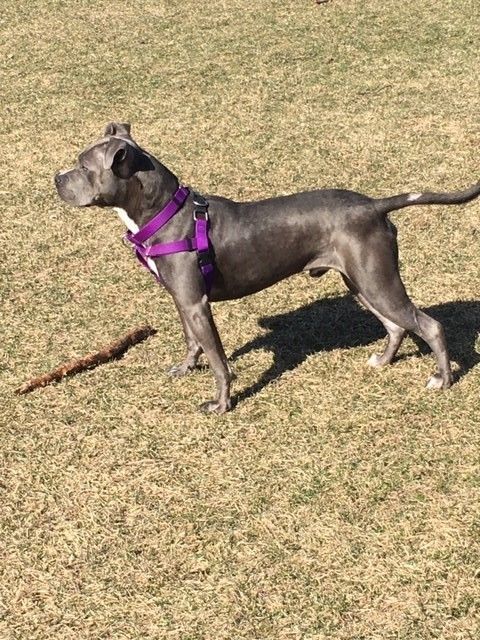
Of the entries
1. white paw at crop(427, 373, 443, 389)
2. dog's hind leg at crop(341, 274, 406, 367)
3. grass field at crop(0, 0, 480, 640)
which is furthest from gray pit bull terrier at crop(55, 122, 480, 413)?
grass field at crop(0, 0, 480, 640)

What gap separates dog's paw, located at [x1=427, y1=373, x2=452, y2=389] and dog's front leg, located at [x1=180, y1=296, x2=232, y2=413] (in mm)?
1439

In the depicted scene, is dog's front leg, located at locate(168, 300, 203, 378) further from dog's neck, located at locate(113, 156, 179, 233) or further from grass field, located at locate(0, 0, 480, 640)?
dog's neck, located at locate(113, 156, 179, 233)

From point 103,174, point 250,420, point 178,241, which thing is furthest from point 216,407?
point 103,174

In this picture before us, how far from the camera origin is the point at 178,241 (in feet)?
17.6

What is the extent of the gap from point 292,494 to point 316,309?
88.9 inches

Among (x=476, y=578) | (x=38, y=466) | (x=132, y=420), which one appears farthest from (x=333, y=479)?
(x=38, y=466)

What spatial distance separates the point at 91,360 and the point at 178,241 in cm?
151

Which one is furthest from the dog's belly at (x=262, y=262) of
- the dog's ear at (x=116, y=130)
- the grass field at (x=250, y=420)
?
the dog's ear at (x=116, y=130)

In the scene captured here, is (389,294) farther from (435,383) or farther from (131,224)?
(131,224)

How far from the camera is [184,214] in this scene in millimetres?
5418

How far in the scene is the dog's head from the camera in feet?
16.9

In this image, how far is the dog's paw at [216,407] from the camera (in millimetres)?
5809

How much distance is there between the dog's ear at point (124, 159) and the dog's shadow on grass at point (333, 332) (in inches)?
71.8

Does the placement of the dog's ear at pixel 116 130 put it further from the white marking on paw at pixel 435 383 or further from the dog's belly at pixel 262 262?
the white marking on paw at pixel 435 383
